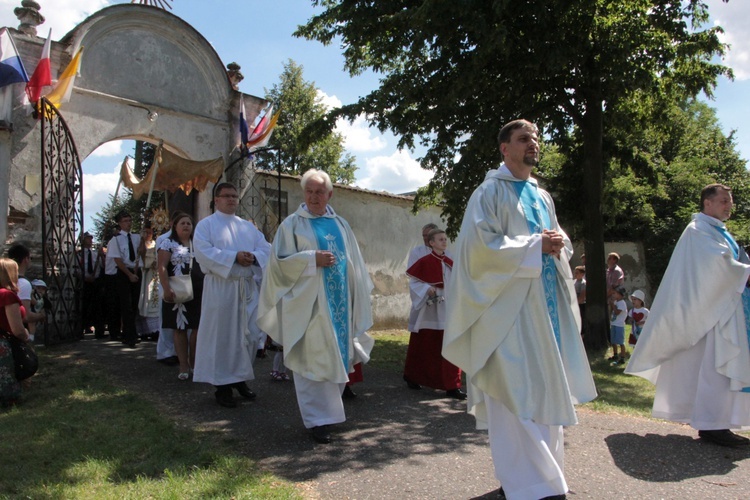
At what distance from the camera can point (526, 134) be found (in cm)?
378

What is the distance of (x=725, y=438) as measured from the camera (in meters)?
4.73

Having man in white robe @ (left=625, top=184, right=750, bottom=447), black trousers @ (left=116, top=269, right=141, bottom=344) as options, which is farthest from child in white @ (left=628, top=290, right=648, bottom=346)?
black trousers @ (left=116, top=269, right=141, bottom=344)

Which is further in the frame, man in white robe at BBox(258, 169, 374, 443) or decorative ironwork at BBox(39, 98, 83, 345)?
decorative ironwork at BBox(39, 98, 83, 345)

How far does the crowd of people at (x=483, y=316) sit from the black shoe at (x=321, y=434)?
2cm

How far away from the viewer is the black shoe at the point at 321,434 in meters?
4.64

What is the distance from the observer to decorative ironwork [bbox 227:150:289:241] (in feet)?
38.6

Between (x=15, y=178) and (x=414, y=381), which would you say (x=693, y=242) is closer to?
(x=414, y=381)

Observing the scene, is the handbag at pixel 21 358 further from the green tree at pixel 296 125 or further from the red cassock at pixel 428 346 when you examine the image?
the green tree at pixel 296 125

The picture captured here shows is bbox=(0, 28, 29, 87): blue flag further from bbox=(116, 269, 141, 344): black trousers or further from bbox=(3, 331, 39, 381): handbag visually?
bbox=(3, 331, 39, 381): handbag

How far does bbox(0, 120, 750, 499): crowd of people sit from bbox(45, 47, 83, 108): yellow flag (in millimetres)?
3688

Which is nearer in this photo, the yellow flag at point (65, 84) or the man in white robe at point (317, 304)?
the man in white robe at point (317, 304)

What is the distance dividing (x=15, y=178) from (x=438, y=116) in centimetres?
664

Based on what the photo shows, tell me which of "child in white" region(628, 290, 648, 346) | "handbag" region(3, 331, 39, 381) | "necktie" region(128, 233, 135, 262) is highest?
"necktie" region(128, 233, 135, 262)

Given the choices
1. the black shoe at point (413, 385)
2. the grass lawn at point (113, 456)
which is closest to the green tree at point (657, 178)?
the black shoe at point (413, 385)
